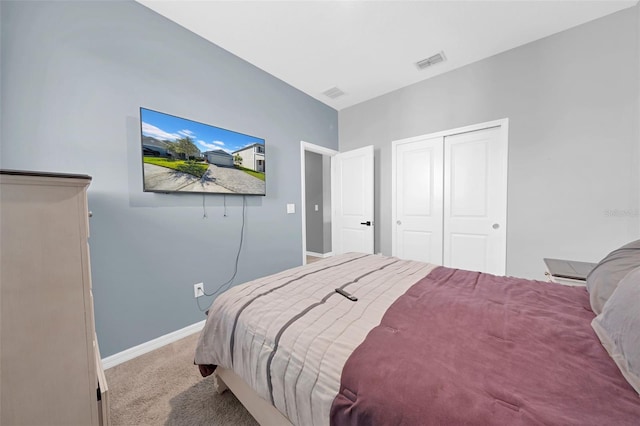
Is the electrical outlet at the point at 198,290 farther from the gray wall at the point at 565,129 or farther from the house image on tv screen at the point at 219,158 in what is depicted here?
the gray wall at the point at 565,129

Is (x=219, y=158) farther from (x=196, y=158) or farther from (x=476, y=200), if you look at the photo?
(x=476, y=200)

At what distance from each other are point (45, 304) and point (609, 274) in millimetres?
2266

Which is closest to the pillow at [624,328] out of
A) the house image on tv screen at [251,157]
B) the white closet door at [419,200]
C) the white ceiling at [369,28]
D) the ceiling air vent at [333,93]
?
the white closet door at [419,200]

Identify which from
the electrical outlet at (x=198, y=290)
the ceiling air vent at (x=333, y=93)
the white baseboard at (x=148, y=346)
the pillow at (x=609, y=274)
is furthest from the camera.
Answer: the ceiling air vent at (x=333, y=93)

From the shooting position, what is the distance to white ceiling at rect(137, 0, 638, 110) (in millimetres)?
1836

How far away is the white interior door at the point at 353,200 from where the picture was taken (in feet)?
10.9

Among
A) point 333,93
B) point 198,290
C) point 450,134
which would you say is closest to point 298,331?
point 198,290

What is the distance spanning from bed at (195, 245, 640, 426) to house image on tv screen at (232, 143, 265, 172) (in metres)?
1.54

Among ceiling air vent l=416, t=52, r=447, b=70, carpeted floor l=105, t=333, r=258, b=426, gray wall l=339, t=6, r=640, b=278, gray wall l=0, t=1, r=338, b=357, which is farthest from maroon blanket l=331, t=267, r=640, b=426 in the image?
ceiling air vent l=416, t=52, r=447, b=70

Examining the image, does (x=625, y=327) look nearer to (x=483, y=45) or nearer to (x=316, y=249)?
(x=483, y=45)

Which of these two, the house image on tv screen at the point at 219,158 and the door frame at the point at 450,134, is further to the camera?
the door frame at the point at 450,134

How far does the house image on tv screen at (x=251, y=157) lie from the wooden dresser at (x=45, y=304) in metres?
1.62

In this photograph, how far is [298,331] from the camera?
87 centimetres

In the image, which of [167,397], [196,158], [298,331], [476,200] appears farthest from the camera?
[476,200]
